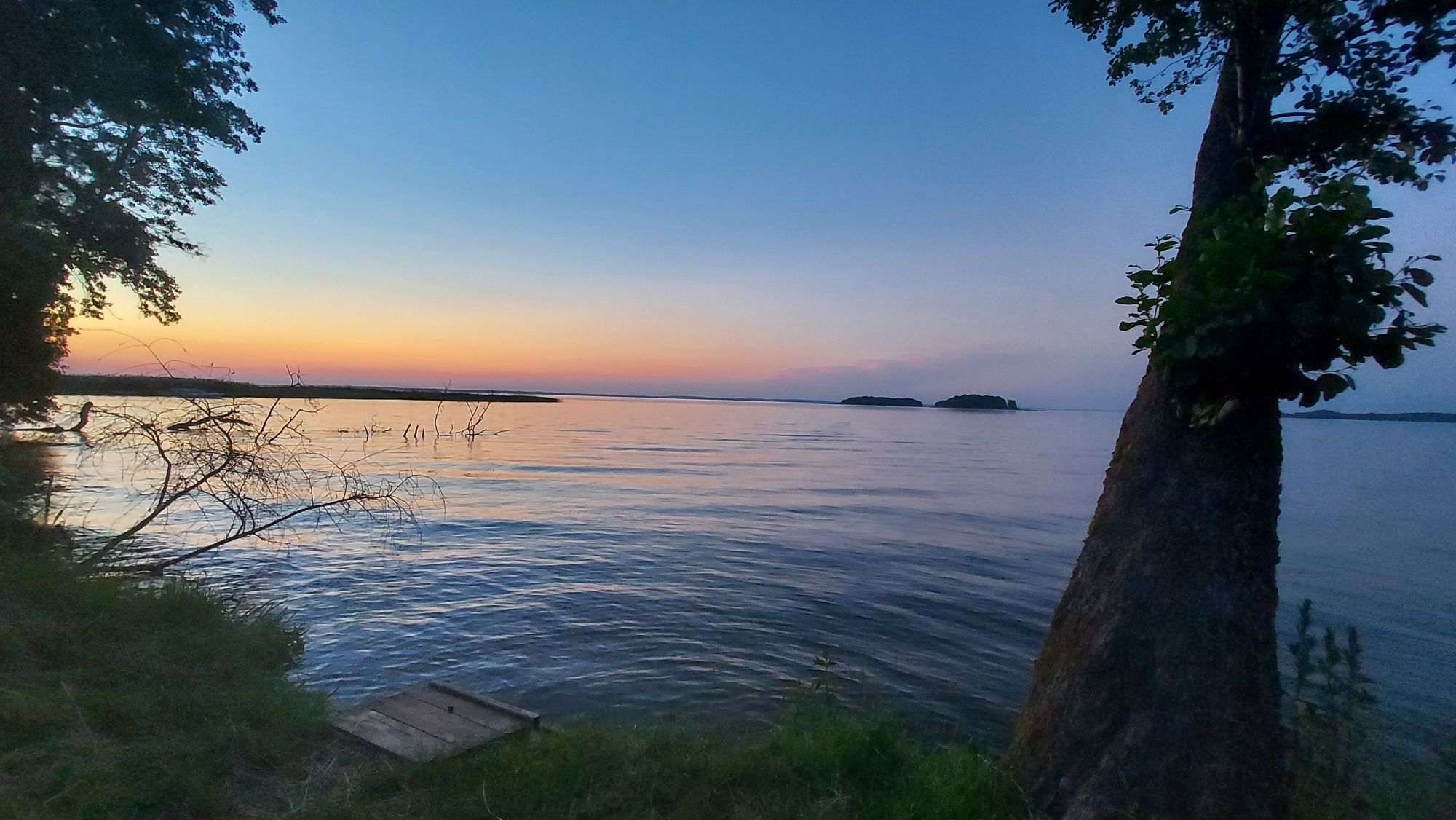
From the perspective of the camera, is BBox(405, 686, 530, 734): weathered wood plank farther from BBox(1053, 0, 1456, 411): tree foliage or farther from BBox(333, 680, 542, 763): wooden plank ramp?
BBox(1053, 0, 1456, 411): tree foliage

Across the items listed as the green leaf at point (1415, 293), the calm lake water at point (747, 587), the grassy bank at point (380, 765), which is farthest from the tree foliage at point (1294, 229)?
the calm lake water at point (747, 587)

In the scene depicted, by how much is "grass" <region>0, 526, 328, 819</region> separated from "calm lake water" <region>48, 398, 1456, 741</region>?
187 centimetres

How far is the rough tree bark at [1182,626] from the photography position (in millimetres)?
5016

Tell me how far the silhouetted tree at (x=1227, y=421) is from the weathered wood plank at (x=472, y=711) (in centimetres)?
448

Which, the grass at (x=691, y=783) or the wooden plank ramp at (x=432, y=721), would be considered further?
the wooden plank ramp at (x=432, y=721)

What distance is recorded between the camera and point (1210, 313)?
15.6ft

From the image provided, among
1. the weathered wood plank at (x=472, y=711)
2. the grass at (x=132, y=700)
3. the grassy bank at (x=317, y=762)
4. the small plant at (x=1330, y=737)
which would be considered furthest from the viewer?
the weathered wood plank at (x=472, y=711)

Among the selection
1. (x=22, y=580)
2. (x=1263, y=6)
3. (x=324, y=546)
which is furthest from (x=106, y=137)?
(x=1263, y=6)

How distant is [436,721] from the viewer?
7.12 m

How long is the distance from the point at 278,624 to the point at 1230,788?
35.9 feet

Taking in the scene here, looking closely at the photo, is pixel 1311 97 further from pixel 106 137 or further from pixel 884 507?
pixel 884 507

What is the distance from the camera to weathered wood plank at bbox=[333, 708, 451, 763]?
6.30m

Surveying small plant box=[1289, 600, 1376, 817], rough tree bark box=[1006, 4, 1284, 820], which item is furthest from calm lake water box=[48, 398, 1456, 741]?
rough tree bark box=[1006, 4, 1284, 820]

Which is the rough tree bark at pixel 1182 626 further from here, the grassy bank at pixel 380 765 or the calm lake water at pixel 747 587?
the calm lake water at pixel 747 587
